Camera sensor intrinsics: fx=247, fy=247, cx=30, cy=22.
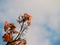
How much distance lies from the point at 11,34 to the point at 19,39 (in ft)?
8.20

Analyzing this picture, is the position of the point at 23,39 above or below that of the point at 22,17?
below

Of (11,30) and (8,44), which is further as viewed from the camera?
(11,30)

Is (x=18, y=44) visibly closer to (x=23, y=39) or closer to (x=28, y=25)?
(x=23, y=39)

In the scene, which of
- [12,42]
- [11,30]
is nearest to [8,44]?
[12,42]

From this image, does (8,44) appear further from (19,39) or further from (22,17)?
(22,17)

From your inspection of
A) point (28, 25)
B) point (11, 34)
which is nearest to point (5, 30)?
point (11, 34)

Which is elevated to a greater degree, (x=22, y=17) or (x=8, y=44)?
(x=22, y=17)

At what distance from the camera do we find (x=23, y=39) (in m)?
51.3

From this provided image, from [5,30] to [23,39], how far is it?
4331 millimetres

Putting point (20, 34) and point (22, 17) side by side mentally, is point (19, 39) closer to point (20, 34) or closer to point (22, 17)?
point (20, 34)

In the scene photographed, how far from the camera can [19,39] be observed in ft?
167

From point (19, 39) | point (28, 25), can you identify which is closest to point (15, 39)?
point (19, 39)

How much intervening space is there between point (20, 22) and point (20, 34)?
2952mm

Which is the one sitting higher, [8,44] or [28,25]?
[28,25]
